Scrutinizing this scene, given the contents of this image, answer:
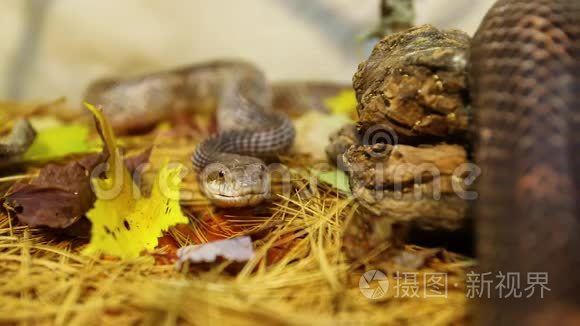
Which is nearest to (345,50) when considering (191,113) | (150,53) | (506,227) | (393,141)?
(191,113)

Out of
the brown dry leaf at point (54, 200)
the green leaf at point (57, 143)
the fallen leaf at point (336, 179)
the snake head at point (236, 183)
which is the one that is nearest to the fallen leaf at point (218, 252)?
the snake head at point (236, 183)

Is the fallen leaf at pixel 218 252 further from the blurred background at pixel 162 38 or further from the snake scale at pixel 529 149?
the blurred background at pixel 162 38

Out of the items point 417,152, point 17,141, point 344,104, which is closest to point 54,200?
point 17,141

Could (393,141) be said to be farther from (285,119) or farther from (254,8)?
(254,8)

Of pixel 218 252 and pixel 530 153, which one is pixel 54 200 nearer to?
pixel 218 252

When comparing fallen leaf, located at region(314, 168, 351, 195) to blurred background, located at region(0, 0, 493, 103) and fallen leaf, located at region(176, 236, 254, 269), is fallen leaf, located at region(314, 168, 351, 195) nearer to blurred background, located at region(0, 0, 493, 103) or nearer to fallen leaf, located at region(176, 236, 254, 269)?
fallen leaf, located at region(176, 236, 254, 269)

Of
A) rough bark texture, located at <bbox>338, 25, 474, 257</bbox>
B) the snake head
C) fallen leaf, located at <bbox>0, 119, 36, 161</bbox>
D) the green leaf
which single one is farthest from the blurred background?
rough bark texture, located at <bbox>338, 25, 474, 257</bbox>
